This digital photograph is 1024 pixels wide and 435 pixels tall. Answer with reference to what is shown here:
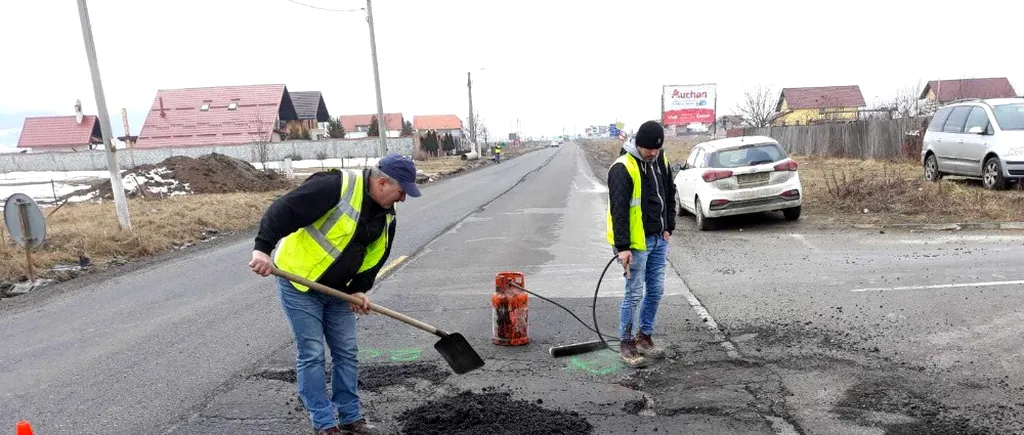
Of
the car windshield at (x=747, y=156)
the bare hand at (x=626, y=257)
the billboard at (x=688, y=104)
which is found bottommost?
the bare hand at (x=626, y=257)

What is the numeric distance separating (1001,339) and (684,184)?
738 centimetres

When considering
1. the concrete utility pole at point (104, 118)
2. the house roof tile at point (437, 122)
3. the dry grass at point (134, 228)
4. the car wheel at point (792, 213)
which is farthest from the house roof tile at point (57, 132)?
the car wheel at point (792, 213)

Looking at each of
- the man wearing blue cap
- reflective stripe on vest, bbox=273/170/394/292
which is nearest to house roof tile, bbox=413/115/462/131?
the man wearing blue cap

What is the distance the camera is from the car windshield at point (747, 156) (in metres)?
10.4

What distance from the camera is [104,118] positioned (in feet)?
38.8

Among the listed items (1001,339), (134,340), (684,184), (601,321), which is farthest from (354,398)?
(684,184)

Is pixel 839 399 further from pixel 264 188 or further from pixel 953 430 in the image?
pixel 264 188

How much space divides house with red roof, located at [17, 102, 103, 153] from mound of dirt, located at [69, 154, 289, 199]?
41.5 m

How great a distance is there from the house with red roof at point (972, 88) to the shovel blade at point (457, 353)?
204 ft

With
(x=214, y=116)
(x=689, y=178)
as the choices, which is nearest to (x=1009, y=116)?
(x=689, y=178)

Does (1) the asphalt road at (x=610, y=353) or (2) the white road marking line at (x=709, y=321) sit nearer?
(1) the asphalt road at (x=610, y=353)

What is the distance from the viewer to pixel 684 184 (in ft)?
39.0

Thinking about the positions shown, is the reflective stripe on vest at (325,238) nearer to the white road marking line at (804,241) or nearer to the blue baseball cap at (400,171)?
the blue baseball cap at (400,171)

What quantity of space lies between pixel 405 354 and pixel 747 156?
7504mm
